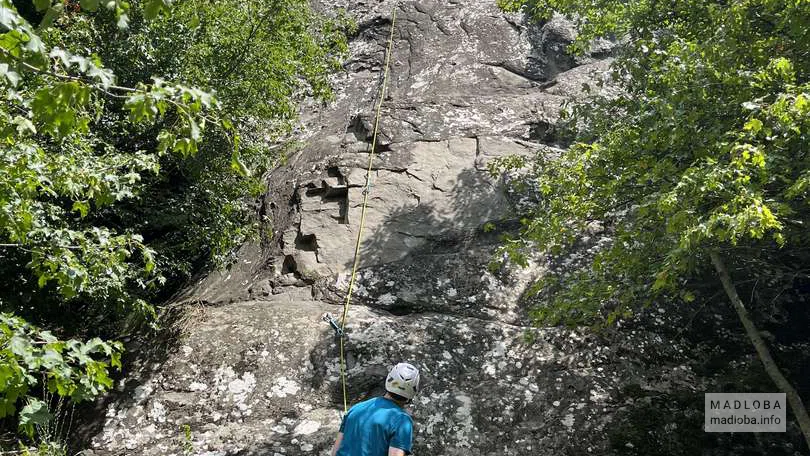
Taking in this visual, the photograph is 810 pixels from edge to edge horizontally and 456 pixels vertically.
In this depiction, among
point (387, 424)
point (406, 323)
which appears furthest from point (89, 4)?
point (406, 323)

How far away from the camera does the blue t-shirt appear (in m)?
3.82

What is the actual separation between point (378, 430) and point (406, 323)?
12.6 feet

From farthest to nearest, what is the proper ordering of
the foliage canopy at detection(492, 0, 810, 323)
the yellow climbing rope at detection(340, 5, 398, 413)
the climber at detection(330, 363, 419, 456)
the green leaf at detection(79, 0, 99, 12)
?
the yellow climbing rope at detection(340, 5, 398, 413) < the foliage canopy at detection(492, 0, 810, 323) < the climber at detection(330, 363, 419, 456) < the green leaf at detection(79, 0, 99, 12)

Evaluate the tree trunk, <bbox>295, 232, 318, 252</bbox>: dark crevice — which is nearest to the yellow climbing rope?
<bbox>295, 232, 318, 252</bbox>: dark crevice

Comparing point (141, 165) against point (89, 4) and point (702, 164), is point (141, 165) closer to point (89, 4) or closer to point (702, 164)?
point (89, 4)

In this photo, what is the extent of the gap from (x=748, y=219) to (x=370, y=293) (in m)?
4.88

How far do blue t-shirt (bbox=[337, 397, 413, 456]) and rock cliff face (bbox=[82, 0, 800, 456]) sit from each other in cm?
243

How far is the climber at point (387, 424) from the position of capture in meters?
3.82

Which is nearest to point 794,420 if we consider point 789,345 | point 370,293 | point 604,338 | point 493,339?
point 789,345

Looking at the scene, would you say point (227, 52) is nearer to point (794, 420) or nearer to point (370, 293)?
point (370, 293)

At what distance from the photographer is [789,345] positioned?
7.19 m

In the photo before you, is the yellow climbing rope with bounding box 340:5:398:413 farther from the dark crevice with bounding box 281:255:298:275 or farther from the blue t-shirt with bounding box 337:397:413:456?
the blue t-shirt with bounding box 337:397:413:456

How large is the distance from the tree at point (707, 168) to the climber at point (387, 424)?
2069 mm

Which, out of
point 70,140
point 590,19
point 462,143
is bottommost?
point 70,140
